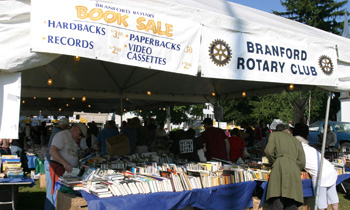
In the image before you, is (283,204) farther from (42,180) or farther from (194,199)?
(42,180)

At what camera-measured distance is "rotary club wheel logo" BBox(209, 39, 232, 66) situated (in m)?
4.11

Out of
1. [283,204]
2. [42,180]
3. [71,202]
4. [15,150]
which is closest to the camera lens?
[71,202]

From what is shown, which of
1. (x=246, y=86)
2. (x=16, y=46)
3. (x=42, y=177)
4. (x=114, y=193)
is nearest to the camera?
(x=16, y=46)

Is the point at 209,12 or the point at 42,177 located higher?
the point at 209,12

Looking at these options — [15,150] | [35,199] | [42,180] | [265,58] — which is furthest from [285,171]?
[15,150]

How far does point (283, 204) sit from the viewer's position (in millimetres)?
4457

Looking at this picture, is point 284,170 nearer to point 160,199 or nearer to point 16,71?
point 160,199

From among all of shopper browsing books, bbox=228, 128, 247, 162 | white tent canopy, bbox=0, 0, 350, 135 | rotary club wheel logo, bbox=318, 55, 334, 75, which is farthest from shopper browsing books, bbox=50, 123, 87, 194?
rotary club wheel logo, bbox=318, 55, 334, 75

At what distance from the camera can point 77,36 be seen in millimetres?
3217

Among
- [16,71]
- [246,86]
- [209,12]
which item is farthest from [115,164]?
[246,86]

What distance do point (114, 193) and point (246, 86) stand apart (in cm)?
682

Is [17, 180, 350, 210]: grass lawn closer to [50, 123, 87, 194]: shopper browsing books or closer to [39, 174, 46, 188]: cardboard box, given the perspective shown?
[39, 174, 46, 188]: cardboard box

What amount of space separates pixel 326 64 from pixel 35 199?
5.90 meters

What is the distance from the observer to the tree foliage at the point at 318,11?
3312cm
